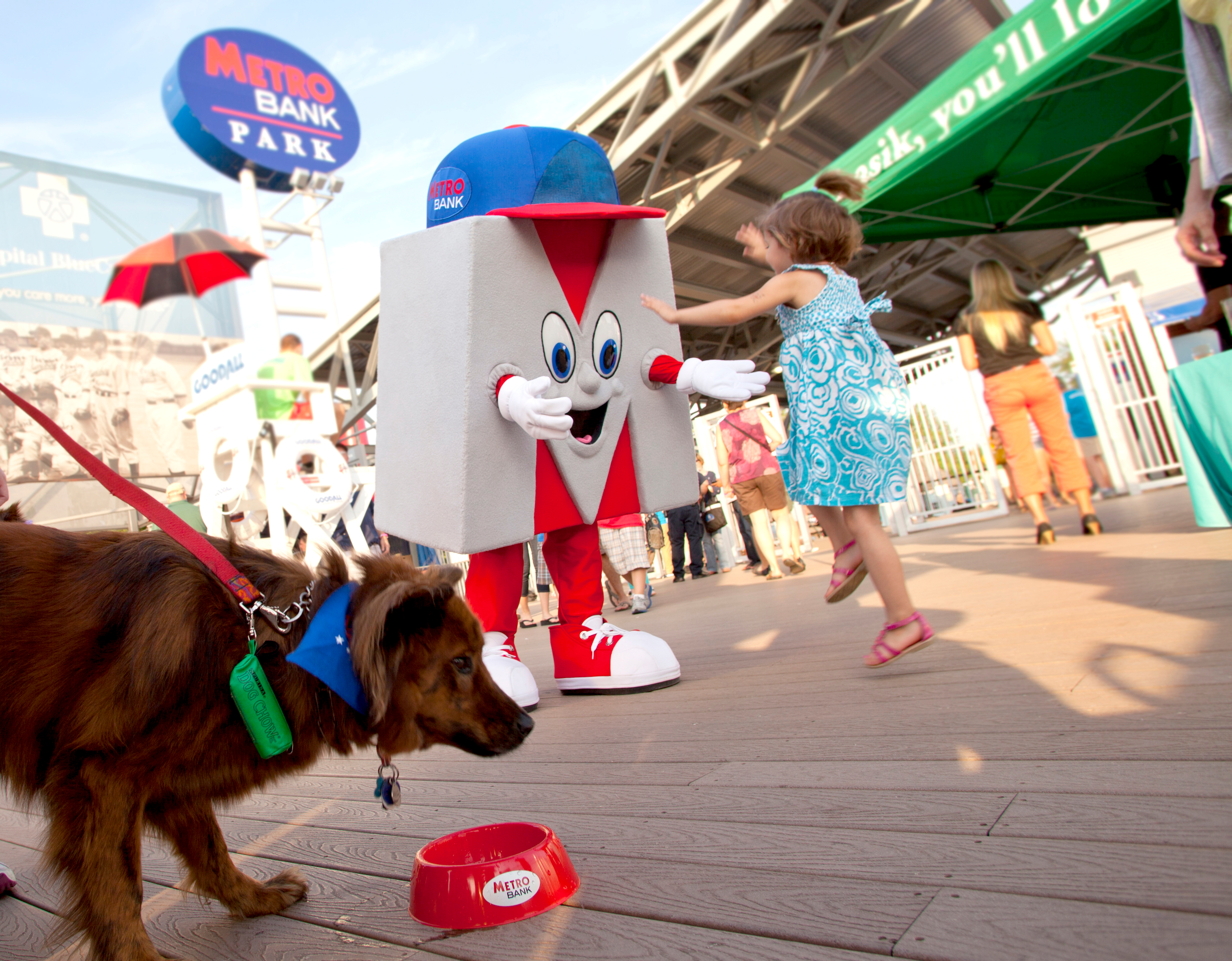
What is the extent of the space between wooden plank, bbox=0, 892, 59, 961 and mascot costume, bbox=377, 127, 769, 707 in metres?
1.29

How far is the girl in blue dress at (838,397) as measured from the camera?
230cm

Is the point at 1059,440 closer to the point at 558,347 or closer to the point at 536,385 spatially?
the point at 558,347

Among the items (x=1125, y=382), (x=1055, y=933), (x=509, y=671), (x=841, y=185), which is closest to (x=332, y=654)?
(x=1055, y=933)

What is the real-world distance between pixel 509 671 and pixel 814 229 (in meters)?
1.86

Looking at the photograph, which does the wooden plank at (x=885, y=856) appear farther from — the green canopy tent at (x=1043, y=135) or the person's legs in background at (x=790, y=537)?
the person's legs in background at (x=790, y=537)

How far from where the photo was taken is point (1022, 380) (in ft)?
16.1

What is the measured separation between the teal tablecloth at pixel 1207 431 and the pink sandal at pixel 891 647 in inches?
87.6

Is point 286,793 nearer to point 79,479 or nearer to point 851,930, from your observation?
point 851,930

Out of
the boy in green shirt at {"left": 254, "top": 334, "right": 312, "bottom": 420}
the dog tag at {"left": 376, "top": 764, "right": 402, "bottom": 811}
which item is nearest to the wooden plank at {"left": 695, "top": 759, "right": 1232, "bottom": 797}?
the dog tag at {"left": 376, "top": 764, "right": 402, "bottom": 811}

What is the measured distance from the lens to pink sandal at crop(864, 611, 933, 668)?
86.8 inches

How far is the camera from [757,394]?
2668mm

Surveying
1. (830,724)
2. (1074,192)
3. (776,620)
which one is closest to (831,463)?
(830,724)

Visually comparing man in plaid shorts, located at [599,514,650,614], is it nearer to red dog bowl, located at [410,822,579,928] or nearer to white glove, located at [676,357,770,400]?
white glove, located at [676,357,770,400]

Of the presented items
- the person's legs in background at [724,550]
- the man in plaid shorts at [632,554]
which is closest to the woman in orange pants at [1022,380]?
the man in plaid shorts at [632,554]
